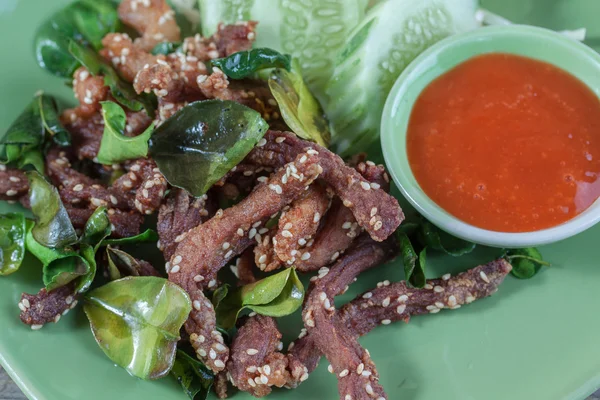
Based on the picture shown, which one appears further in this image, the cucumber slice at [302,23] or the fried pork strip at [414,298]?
the cucumber slice at [302,23]

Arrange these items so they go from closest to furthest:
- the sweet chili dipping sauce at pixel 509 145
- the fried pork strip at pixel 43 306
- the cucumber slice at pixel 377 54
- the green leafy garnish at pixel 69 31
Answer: the sweet chili dipping sauce at pixel 509 145, the fried pork strip at pixel 43 306, the cucumber slice at pixel 377 54, the green leafy garnish at pixel 69 31

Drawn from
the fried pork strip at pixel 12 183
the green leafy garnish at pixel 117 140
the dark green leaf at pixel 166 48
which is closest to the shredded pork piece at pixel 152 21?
the dark green leaf at pixel 166 48

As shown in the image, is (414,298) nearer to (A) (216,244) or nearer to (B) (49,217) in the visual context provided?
(A) (216,244)

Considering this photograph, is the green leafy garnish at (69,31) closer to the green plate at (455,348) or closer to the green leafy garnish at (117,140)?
the green leafy garnish at (117,140)

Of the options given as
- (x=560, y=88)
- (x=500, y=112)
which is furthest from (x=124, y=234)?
(x=560, y=88)


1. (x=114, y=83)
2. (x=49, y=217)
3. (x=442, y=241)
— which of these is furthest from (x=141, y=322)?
(x=442, y=241)

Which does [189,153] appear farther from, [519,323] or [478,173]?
[519,323]
